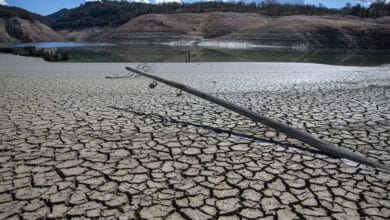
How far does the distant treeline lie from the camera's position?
278 feet

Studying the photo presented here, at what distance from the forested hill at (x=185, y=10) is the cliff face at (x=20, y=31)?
19513 millimetres

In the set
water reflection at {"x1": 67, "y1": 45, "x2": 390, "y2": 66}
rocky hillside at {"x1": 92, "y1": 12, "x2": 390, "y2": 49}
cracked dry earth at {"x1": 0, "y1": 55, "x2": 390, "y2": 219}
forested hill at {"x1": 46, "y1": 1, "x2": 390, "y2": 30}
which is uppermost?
forested hill at {"x1": 46, "y1": 1, "x2": 390, "y2": 30}

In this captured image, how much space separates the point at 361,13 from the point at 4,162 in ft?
319

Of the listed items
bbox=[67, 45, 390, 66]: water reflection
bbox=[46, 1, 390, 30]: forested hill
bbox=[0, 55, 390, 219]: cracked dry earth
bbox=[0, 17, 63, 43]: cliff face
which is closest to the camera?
bbox=[0, 55, 390, 219]: cracked dry earth

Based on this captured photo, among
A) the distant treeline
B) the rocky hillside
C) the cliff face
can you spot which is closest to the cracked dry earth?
the rocky hillside

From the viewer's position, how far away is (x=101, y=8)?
4729 inches

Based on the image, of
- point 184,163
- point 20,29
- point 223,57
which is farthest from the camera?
point 20,29

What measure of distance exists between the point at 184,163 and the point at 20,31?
323ft

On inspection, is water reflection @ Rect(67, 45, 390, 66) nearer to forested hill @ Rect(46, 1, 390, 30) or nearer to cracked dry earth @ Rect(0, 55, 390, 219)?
cracked dry earth @ Rect(0, 55, 390, 219)

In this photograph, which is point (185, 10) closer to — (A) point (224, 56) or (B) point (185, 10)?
(B) point (185, 10)

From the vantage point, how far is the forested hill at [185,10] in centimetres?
8450

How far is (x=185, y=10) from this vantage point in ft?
309

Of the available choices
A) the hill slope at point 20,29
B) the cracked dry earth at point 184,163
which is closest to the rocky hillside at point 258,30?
the hill slope at point 20,29

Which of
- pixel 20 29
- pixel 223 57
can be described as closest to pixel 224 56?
pixel 223 57
